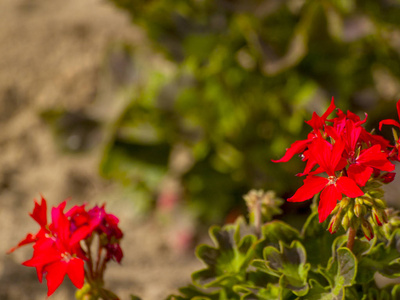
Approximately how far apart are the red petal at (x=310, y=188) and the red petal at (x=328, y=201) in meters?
0.01

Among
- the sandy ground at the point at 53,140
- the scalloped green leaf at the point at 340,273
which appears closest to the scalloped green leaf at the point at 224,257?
the scalloped green leaf at the point at 340,273

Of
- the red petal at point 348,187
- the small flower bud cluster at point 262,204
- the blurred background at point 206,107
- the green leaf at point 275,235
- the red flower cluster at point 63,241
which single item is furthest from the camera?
the blurred background at point 206,107

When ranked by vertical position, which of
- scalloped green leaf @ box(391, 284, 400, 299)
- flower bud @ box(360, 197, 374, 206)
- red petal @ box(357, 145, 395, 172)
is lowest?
scalloped green leaf @ box(391, 284, 400, 299)

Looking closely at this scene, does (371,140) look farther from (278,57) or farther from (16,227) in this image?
(16,227)

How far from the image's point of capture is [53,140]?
217cm

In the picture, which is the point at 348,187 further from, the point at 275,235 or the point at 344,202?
the point at 275,235

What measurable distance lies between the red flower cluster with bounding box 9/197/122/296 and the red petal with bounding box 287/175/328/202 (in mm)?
296

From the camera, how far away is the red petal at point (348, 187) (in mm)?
681

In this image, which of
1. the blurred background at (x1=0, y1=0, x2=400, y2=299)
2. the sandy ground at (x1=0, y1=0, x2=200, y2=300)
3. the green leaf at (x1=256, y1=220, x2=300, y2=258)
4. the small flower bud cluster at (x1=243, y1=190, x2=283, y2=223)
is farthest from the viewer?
the blurred background at (x1=0, y1=0, x2=400, y2=299)

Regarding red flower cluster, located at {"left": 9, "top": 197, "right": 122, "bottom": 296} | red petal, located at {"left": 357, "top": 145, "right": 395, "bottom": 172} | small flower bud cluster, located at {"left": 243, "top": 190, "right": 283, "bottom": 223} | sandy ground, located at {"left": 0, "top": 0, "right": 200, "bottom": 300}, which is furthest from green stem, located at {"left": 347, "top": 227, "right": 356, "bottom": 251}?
sandy ground, located at {"left": 0, "top": 0, "right": 200, "bottom": 300}

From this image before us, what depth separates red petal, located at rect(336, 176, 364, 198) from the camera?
0.68m

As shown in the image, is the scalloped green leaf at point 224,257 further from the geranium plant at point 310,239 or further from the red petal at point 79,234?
the red petal at point 79,234

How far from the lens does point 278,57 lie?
1.98 m

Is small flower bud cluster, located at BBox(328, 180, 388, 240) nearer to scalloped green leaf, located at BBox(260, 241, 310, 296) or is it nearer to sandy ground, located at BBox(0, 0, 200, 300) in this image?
scalloped green leaf, located at BBox(260, 241, 310, 296)
